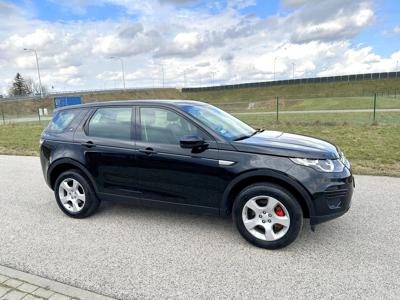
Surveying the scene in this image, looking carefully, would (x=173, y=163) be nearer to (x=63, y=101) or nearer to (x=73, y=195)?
(x=73, y=195)

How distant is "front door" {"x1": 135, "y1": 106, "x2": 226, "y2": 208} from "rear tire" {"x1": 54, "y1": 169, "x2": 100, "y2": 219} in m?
0.84

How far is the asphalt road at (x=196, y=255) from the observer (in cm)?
274

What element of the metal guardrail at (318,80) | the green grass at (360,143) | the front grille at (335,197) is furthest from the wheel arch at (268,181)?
the metal guardrail at (318,80)

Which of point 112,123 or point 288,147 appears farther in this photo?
point 112,123

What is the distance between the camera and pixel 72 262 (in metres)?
3.24

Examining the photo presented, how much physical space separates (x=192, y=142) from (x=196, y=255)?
4.02 feet

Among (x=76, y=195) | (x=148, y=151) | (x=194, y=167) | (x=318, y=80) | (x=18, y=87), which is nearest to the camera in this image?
(x=194, y=167)

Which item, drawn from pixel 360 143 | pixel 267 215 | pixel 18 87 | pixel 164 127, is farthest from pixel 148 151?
pixel 18 87

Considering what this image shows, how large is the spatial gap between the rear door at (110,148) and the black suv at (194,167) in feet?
0.04

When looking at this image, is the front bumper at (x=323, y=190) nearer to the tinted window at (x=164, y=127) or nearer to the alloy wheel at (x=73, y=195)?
the tinted window at (x=164, y=127)

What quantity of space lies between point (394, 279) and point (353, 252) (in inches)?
20.5

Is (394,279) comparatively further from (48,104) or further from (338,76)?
(338,76)

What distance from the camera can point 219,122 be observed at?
4047 mm

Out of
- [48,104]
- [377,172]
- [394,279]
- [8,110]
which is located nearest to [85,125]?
[394,279]
